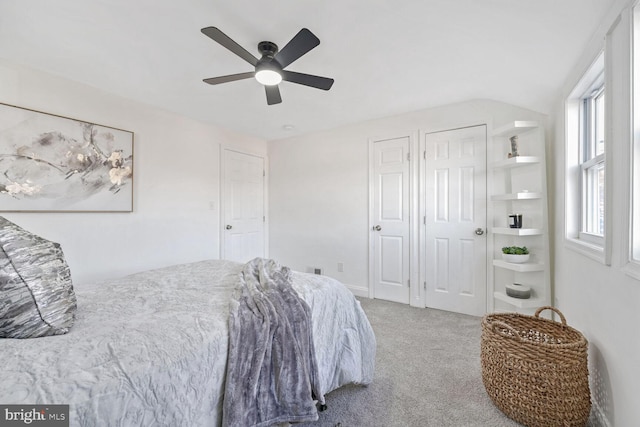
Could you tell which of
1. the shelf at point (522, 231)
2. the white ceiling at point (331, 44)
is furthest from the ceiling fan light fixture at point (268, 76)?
the shelf at point (522, 231)

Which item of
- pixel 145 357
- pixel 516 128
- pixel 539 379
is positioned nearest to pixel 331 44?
pixel 516 128

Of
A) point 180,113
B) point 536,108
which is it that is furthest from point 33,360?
point 536,108

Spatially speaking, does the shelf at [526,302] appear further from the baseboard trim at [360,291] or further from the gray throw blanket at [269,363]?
the gray throw blanket at [269,363]

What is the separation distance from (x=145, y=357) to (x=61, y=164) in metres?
2.48

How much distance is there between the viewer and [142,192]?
307 centimetres

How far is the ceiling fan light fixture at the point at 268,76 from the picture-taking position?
1.94 m

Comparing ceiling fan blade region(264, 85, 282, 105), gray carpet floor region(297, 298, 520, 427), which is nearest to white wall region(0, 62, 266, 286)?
ceiling fan blade region(264, 85, 282, 105)

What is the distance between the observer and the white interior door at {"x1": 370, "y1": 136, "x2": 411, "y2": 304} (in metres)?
3.49

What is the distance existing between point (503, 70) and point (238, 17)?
2020 mm

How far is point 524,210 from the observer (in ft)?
9.06

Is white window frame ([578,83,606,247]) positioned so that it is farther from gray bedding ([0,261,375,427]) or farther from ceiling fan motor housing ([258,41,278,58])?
ceiling fan motor housing ([258,41,278,58])

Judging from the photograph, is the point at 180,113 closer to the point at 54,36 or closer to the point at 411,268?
the point at 54,36

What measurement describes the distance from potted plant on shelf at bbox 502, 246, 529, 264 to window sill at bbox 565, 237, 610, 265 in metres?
0.46

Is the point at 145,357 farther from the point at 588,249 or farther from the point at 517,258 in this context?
the point at 517,258
